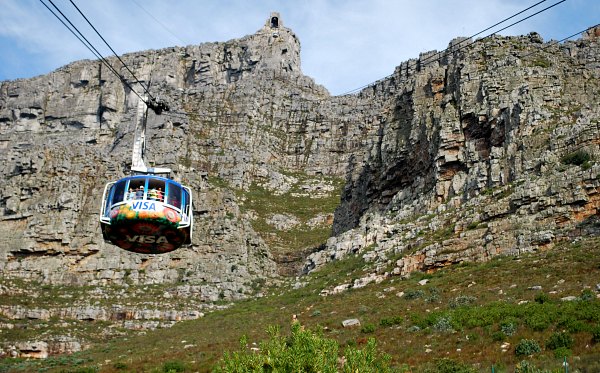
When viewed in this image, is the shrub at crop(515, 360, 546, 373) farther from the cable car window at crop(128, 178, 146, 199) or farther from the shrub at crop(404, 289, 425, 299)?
the shrub at crop(404, 289, 425, 299)

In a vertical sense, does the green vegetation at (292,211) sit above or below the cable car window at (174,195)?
above

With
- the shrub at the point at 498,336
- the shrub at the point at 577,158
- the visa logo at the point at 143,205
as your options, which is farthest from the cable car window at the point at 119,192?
the shrub at the point at 577,158

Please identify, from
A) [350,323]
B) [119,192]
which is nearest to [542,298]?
[350,323]

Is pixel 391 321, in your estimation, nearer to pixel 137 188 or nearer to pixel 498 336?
pixel 498 336

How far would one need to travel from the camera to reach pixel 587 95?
6000 cm

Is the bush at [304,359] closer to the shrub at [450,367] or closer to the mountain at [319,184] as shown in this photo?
the shrub at [450,367]

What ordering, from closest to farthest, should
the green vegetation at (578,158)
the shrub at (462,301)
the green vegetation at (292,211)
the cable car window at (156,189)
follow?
the cable car window at (156,189), the shrub at (462,301), the green vegetation at (578,158), the green vegetation at (292,211)

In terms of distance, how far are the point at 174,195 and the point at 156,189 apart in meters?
0.65

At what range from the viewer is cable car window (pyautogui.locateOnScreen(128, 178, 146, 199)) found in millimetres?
21484

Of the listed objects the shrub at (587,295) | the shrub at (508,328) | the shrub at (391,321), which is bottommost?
the shrub at (508,328)

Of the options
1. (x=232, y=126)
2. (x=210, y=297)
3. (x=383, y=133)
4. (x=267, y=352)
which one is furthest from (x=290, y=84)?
(x=267, y=352)

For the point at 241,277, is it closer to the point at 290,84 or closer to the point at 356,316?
the point at 356,316

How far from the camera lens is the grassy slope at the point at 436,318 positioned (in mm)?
26484

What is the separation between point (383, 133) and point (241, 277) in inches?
962
